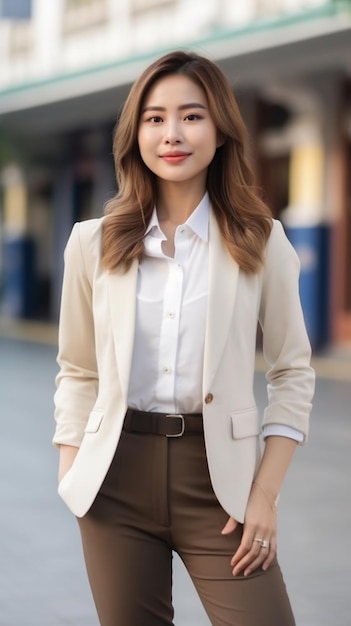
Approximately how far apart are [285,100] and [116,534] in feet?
48.4

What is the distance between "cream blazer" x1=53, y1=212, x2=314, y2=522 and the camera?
7.65 ft

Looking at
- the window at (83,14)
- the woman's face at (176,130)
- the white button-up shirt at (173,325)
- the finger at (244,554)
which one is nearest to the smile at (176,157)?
the woman's face at (176,130)

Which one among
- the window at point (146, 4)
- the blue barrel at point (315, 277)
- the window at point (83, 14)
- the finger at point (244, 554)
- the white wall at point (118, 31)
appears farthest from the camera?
the window at point (83, 14)

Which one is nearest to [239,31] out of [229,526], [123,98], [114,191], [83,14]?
[123,98]

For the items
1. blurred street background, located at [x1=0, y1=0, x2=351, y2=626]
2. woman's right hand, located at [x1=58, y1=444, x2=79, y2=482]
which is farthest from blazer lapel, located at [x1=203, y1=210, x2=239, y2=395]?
blurred street background, located at [x1=0, y1=0, x2=351, y2=626]

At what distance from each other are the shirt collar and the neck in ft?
0.07

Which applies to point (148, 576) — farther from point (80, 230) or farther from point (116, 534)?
point (80, 230)

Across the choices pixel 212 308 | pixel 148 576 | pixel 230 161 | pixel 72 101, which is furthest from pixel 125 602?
pixel 72 101

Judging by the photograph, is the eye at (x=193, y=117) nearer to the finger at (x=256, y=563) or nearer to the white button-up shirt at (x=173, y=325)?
the white button-up shirt at (x=173, y=325)

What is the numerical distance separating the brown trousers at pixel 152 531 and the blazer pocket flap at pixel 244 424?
7 cm

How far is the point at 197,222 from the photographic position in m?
2.45

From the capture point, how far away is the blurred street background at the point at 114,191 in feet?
16.5

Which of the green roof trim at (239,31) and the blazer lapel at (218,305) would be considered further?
the green roof trim at (239,31)

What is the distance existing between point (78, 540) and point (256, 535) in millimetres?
3237
